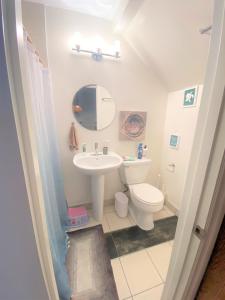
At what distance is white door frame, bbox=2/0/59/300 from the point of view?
37cm

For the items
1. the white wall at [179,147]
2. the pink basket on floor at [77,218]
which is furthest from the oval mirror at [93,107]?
the pink basket on floor at [77,218]

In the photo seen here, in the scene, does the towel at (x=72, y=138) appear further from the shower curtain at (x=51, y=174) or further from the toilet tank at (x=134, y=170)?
the toilet tank at (x=134, y=170)

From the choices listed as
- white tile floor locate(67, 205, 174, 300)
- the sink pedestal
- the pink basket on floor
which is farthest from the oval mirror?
white tile floor locate(67, 205, 174, 300)

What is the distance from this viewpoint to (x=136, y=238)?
5.06 feet

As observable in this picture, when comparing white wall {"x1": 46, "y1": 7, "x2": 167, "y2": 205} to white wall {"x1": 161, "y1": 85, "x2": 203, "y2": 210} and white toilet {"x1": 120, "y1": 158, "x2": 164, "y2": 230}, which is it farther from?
white toilet {"x1": 120, "y1": 158, "x2": 164, "y2": 230}

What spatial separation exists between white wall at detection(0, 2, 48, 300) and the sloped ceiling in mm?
1305

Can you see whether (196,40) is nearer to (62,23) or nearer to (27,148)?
(62,23)

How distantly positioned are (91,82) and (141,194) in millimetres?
1488

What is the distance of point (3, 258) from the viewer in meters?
0.51

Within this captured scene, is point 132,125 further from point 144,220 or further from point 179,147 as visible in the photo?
point 144,220

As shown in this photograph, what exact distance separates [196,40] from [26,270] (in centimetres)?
188

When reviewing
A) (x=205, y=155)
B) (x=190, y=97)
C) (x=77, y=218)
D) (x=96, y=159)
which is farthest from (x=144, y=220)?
(x=190, y=97)

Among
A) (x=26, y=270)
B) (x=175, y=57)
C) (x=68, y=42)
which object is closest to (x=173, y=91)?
(x=175, y=57)

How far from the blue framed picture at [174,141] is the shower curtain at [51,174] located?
1522 mm
